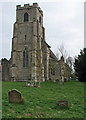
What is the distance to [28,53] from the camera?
39406 millimetres

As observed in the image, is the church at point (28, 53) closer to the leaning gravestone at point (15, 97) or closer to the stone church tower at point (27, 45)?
the stone church tower at point (27, 45)

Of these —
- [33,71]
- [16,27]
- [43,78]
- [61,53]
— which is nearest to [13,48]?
[16,27]

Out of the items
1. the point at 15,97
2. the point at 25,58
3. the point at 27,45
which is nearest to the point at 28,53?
the point at 25,58

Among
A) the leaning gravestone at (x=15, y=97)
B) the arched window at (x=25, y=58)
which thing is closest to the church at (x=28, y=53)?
the arched window at (x=25, y=58)

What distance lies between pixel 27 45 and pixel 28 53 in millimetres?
2226

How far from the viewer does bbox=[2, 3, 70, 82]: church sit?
126 feet

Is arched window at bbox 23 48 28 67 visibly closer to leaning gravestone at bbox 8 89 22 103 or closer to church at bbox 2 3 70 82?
church at bbox 2 3 70 82

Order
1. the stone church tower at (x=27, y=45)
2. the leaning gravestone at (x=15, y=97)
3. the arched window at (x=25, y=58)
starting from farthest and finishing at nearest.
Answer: the arched window at (x=25, y=58) < the stone church tower at (x=27, y=45) < the leaning gravestone at (x=15, y=97)

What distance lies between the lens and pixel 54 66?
4344 centimetres

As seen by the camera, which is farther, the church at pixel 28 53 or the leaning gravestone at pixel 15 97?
the church at pixel 28 53

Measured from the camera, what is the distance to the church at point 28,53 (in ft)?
126

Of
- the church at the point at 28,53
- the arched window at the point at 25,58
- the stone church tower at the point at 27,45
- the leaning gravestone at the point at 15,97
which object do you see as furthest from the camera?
the arched window at the point at 25,58

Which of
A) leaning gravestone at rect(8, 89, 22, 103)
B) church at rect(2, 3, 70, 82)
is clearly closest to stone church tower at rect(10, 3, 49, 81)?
church at rect(2, 3, 70, 82)

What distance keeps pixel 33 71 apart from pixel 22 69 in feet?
11.9
